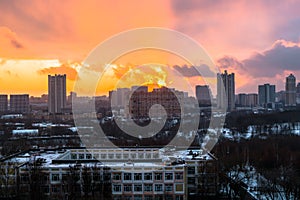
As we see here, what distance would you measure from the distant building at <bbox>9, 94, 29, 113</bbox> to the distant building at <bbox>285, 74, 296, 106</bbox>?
16318 millimetres

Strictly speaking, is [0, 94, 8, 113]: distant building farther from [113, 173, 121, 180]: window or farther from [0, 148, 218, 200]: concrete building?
[113, 173, 121, 180]: window

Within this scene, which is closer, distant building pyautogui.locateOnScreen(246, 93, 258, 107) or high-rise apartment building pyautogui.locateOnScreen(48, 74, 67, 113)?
high-rise apartment building pyautogui.locateOnScreen(48, 74, 67, 113)

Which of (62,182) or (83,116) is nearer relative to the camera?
(62,182)

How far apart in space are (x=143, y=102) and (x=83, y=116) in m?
3.62

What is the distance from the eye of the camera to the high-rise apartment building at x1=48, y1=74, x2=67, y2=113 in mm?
18891

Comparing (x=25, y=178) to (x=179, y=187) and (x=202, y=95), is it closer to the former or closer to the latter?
(x=179, y=187)

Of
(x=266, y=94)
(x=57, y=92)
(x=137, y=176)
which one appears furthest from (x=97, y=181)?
(x=266, y=94)

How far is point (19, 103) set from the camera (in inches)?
856

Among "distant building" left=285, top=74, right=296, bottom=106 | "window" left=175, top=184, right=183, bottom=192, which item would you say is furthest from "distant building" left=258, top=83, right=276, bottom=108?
"window" left=175, top=184, right=183, bottom=192

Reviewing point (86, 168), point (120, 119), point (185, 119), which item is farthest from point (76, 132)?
point (86, 168)

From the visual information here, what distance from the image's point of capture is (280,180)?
441 cm

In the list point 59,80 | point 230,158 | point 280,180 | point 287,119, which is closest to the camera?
point 280,180

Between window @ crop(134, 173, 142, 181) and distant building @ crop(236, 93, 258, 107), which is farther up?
distant building @ crop(236, 93, 258, 107)

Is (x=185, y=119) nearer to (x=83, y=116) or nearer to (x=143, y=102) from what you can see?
(x=143, y=102)
